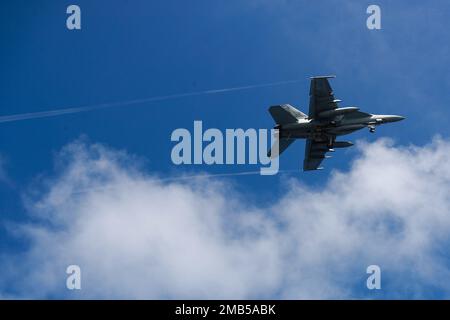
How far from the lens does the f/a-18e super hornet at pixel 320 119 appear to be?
75.8 meters

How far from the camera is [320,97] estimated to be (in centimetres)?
7588

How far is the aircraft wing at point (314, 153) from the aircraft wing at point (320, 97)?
822 cm

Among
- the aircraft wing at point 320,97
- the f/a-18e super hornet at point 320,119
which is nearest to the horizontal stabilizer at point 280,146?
the f/a-18e super hornet at point 320,119

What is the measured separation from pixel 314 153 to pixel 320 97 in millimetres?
12030

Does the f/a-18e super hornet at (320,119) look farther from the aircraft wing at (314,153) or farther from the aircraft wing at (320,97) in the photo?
the aircraft wing at (314,153)

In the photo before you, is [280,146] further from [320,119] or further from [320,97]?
[320,97]

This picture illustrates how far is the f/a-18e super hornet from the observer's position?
75750 millimetres

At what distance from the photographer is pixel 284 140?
80.8 meters

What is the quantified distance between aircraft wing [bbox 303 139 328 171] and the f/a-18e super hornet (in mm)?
2018

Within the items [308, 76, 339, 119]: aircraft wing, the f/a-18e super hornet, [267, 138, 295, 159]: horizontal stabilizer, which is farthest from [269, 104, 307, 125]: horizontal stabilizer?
[267, 138, 295, 159]: horizontal stabilizer
